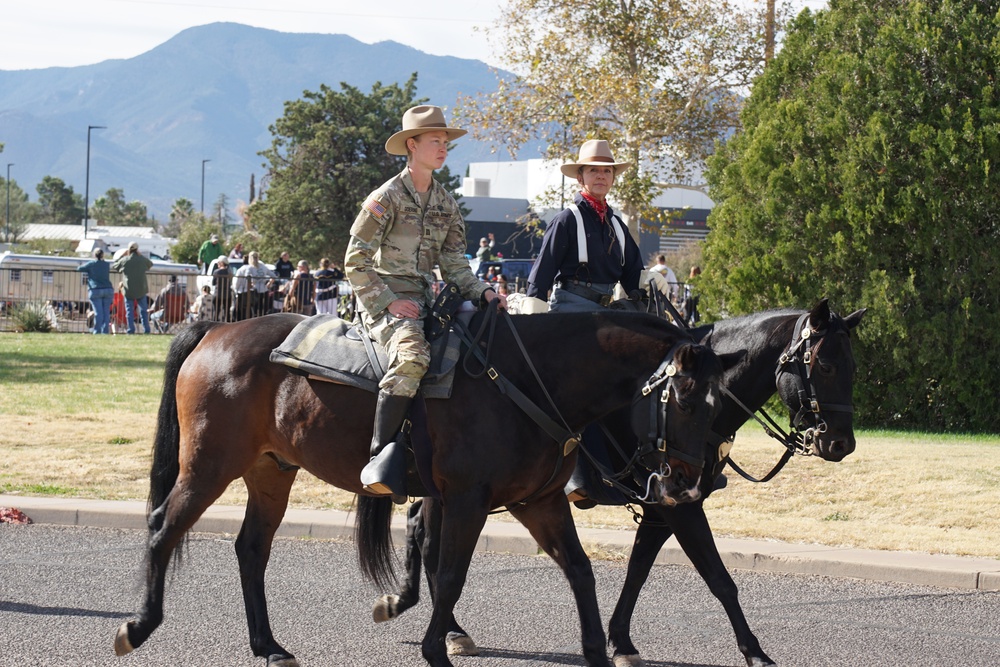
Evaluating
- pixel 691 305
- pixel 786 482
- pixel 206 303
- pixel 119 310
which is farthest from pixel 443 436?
pixel 119 310

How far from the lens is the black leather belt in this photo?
683cm

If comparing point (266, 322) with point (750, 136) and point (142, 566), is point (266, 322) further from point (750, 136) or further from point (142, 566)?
point (750, 136)

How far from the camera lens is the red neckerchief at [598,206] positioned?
6.91 m

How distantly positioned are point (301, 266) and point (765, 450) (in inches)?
662

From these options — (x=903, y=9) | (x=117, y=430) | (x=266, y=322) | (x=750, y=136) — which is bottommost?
(x=117, y=430)

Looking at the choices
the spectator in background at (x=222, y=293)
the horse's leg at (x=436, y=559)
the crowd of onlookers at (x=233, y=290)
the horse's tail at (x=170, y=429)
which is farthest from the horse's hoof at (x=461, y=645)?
the spectator in background at (x=222, y=293)

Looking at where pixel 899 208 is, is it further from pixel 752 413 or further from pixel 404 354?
pixel 404 354

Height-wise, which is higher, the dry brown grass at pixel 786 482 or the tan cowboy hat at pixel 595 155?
the tan cowboy hat at pixel 595 155

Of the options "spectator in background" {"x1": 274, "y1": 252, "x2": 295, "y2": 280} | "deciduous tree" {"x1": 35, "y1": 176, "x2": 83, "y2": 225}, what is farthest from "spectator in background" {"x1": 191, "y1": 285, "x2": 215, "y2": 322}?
"deciduous tree" {"x1": 35, "y1": 176, "x2": 83, "y2": 225}

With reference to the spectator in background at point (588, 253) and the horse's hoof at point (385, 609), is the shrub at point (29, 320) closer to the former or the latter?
the spectator in background at point (588, 253)

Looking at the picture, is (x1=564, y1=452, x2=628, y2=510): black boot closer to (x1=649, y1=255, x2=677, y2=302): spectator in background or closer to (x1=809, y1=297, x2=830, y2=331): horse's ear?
(x1=809, y1=297, x2=830, y2=331): horse's ear

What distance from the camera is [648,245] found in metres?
72.7

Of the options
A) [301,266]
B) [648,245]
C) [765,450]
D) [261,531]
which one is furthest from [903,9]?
[648,245]

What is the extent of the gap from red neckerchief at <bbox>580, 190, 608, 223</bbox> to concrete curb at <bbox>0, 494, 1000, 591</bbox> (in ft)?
8.82
